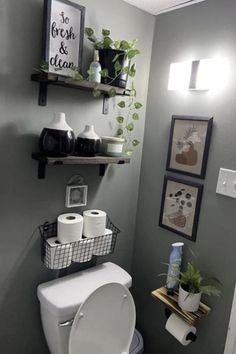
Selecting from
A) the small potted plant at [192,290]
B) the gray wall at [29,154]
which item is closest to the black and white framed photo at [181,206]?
the small potted plant at [192,290]

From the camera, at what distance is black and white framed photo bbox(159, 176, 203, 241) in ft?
4.62

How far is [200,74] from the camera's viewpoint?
4.35 ft

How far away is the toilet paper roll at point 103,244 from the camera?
1422 millimetres

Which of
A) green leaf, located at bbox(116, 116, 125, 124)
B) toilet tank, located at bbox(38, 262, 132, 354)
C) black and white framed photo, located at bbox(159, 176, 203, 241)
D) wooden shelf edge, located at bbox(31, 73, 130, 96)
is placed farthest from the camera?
green leaf, located at bbox(116, 116, 125, 124)

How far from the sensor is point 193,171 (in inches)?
55.2

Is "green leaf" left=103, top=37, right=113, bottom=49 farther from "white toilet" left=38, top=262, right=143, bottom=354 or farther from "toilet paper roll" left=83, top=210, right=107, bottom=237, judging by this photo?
"white toilet" left=38, top=262, right=143, bottom=354

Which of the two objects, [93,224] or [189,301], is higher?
[93,224]

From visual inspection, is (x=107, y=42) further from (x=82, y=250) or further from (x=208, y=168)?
(x=82, y=250)

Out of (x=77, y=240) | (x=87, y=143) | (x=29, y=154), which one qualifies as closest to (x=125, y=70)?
(x=87, y=143)

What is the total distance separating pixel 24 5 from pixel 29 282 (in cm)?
126

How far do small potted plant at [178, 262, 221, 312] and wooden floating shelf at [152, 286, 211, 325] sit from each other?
22 millimetres

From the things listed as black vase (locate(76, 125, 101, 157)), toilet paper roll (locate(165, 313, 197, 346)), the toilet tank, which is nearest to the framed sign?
black vase (locate(76, 125, 101, 157))

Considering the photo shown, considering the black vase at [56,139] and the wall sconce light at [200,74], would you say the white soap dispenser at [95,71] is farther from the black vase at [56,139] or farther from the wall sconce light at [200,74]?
the wall sconce light at [200,74]

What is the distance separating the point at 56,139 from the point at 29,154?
0.18m
